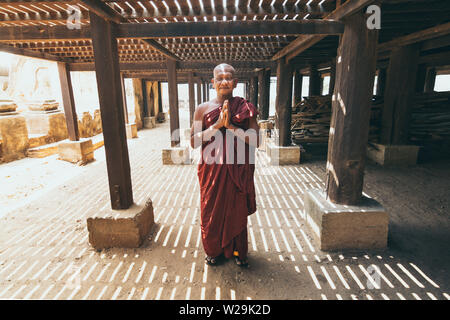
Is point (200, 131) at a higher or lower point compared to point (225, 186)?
higher

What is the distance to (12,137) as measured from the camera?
24.8ft

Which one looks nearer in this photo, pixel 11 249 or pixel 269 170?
pixel 11 249

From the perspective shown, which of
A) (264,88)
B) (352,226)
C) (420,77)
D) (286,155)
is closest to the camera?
(352,226)

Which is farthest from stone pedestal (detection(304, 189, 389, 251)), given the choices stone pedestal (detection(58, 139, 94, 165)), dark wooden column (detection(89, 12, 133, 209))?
stone pedestal (detection(58, 139, 94, 165))

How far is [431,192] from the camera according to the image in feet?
15.6

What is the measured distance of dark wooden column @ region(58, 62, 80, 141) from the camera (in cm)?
691

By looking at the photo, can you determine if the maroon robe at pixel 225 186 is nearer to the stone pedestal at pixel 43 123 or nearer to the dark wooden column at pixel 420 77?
the stone pedestal at pixel 43 123

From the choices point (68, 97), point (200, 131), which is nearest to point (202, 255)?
point (200, 131)

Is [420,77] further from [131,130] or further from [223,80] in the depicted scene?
[131,130]

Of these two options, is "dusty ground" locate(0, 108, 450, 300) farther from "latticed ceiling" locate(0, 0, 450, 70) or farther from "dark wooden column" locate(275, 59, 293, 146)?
"latticed ceiling" locate(0, 0, 450, 70)

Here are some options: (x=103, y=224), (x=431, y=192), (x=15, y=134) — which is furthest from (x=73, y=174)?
(x=431, y=192)

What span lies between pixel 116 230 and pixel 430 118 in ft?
27.3
